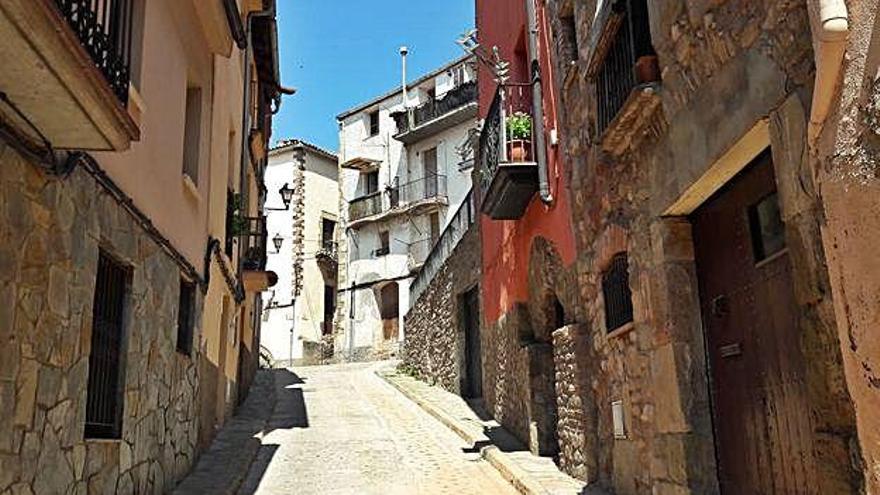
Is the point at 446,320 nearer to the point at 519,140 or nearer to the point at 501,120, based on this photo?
the point at 501,120

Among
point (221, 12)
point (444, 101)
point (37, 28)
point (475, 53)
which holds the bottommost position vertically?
point (37, 28)

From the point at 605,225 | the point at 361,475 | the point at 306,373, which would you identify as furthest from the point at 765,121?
the point at 306,373

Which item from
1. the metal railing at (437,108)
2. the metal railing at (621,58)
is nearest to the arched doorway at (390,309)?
the metal railing at (437,108)

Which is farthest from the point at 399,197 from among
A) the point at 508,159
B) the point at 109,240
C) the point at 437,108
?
the point at 109,240

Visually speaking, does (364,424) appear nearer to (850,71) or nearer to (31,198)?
(31,198)

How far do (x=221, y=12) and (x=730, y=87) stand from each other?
545 cm

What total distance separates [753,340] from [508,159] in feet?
16.6

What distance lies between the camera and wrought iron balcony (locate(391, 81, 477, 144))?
30.3m

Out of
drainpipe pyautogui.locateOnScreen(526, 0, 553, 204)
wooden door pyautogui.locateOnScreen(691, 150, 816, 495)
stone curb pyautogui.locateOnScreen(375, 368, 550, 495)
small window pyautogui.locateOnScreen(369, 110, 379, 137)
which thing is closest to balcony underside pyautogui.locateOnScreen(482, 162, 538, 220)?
drainpipe pyautogui.locateOnScreen(526, 0, 553, 204)

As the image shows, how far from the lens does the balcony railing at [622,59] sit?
5.38 metres

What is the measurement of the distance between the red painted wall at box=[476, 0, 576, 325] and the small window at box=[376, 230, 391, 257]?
2008 centimetres

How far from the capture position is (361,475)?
8844 millimetres

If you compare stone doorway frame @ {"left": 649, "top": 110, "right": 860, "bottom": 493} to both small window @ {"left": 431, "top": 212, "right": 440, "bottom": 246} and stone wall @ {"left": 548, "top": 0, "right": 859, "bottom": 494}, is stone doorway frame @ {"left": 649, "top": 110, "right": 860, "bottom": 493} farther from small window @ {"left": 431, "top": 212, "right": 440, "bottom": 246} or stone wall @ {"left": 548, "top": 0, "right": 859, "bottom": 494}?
small window @ {"left": 431, "top": 212, "right": 440, "bottom": 246}

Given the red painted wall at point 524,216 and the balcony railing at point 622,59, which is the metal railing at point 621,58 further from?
the red painted wall at point 524,216
